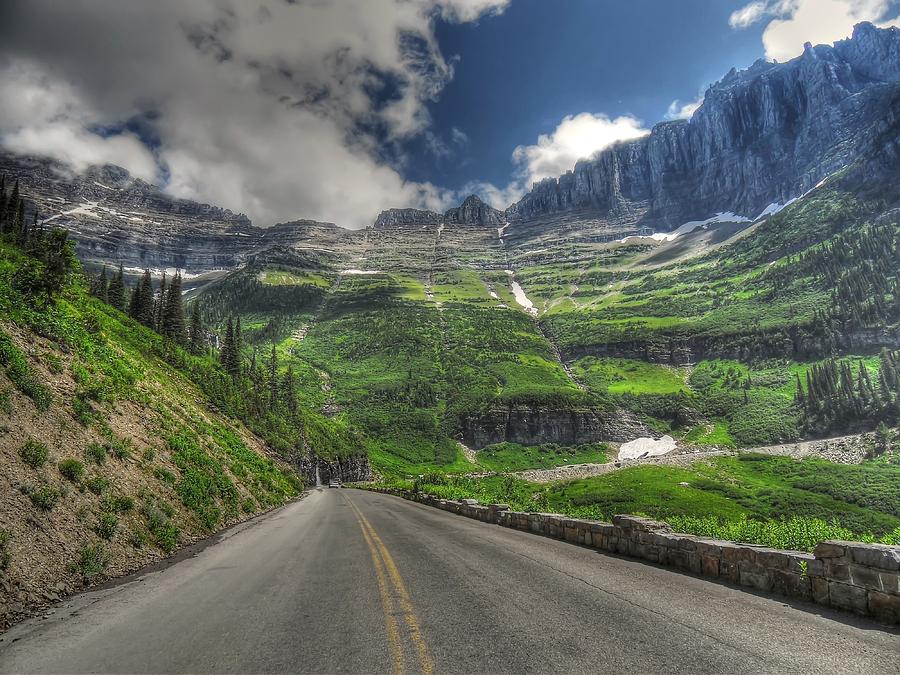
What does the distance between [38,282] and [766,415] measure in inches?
6267

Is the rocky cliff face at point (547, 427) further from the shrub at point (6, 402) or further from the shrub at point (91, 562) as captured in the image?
the shrub at point (91, 562)

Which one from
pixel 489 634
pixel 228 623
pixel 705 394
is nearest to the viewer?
pixel 489 634

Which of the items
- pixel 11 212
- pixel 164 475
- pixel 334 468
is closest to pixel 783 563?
pixel 164 475

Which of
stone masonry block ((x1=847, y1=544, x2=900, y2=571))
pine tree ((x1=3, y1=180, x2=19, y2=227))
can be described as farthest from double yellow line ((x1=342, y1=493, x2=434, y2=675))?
pine tree ((x1=3, y1=180, x2=19, y2=227))

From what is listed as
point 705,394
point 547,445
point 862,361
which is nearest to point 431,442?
point 547,445

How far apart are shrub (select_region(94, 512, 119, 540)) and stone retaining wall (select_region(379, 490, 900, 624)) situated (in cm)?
1317

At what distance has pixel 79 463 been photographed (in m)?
12.2

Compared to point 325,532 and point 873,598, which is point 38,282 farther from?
point 873,598

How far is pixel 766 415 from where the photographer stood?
133 metres

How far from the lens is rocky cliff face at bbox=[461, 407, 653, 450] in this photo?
139750 mm

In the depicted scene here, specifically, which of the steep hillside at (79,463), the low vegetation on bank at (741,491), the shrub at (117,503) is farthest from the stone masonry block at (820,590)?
the low vegetation on bank at (741,491)

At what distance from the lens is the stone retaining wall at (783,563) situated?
21.3ft

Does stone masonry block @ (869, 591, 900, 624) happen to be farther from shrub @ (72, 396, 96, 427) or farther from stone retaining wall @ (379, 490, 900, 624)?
shrub @ (72, 396, 96, 427)

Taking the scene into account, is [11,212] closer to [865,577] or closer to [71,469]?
[71,469]
